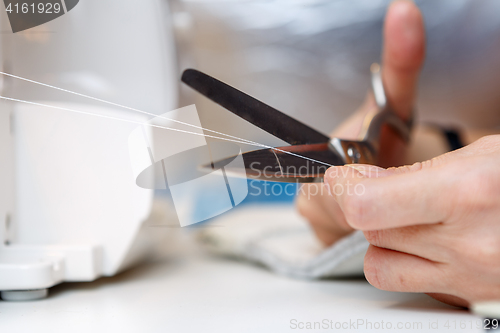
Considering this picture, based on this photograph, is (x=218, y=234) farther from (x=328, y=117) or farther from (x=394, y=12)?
(x=394, y=12)

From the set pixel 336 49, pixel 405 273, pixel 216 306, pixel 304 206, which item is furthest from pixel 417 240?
pixel 336 49

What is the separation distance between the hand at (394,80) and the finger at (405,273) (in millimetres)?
159

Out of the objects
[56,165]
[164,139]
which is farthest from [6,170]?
[164,139]

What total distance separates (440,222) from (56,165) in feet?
0.89

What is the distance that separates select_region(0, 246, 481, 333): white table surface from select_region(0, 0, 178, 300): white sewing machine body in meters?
0.03


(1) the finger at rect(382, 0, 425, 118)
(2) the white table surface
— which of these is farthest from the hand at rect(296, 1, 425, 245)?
(2) the white table surface

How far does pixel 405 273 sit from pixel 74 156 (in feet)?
0.82

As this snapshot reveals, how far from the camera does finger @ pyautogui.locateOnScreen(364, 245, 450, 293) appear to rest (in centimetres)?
20

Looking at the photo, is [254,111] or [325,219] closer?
[254,111]

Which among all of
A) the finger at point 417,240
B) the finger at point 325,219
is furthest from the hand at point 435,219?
the finger at point 325,219

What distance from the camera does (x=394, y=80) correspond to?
432 millimetres

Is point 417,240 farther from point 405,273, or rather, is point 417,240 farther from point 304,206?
point 304,206

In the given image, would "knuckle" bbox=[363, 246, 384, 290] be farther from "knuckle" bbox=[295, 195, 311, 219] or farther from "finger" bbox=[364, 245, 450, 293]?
"knuckle" bbox=[295, 195, 311, 219]

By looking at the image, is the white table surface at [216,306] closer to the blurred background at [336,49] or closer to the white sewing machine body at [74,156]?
the white sewing machine body at [74,156]
